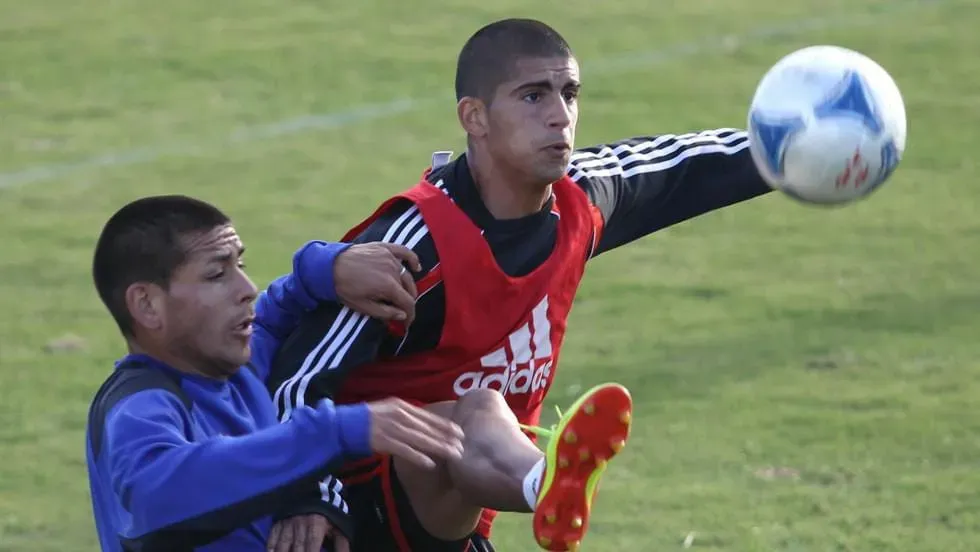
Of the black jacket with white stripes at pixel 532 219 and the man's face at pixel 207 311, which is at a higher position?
the man's face at pixel 207 311

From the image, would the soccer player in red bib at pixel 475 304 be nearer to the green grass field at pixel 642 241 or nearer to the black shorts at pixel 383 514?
the black shorts at pixel 383 514

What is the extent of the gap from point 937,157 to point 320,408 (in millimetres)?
7046

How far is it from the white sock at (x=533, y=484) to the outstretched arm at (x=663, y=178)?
96 cm

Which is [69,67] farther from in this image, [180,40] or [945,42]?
[945,42]

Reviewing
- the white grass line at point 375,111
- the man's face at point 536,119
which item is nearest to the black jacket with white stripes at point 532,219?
the man's face at point 536,119

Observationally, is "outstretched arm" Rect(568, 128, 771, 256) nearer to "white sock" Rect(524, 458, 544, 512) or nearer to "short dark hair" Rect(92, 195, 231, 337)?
"white sock" Rect(524, 458, 544, 512)

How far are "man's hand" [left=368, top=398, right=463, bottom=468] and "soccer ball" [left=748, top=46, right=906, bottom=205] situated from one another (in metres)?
1.23

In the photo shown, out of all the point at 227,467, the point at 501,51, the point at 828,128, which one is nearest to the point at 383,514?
the point at 227,467

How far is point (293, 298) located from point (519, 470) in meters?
0.78

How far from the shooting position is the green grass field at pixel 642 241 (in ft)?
20.3

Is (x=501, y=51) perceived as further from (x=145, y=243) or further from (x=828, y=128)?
(x=145, y=243)

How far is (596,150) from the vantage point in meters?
5.32

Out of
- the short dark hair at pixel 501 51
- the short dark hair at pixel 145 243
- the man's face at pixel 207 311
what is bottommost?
the man's face at pixel 207 311

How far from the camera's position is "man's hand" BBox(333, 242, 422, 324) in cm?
451
